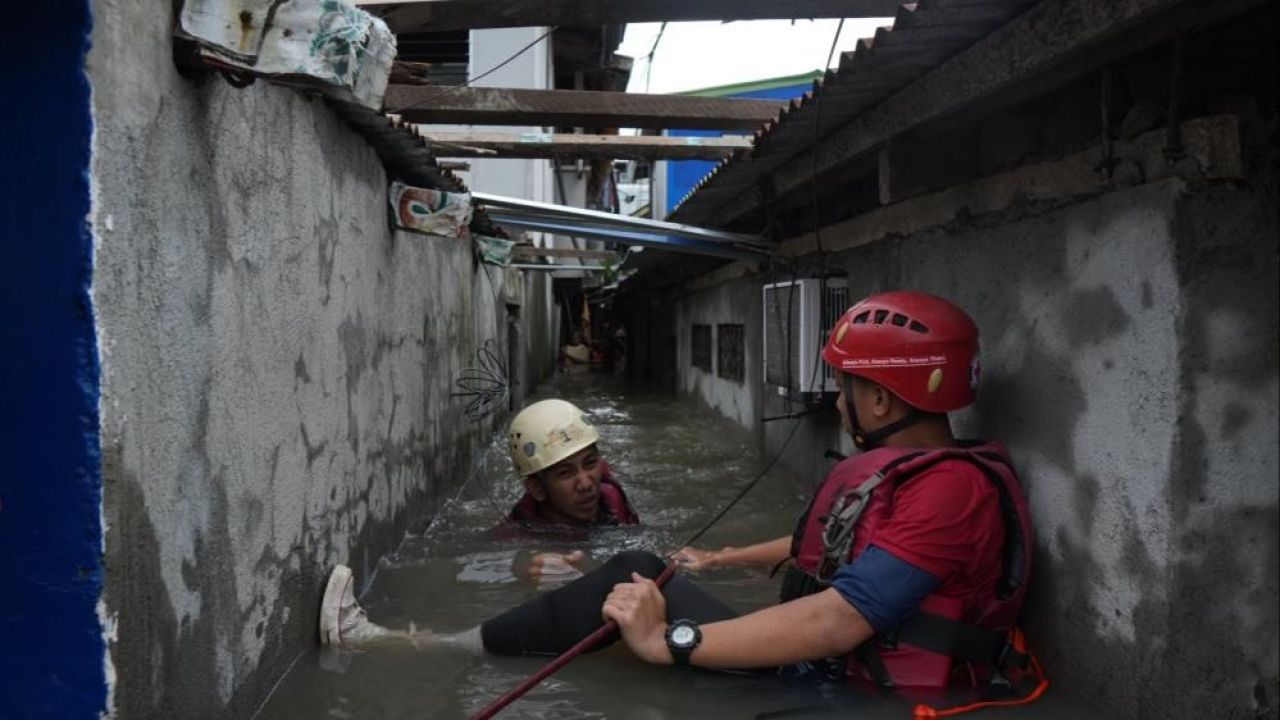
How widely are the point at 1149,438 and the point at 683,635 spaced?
1538 millimetres

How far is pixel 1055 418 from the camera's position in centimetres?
A: 312

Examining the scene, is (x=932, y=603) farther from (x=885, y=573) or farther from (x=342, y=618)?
(x=342, y=618)

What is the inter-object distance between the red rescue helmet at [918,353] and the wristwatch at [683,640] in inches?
42.6

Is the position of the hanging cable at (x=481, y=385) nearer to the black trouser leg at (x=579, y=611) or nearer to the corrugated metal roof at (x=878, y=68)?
the corrugated metal roof at (x=878, y=68)

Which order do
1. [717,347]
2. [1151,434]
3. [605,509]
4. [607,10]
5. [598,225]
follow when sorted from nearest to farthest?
[1151,434]
[607,10]
[605,509]
[598,225]
[717,347]

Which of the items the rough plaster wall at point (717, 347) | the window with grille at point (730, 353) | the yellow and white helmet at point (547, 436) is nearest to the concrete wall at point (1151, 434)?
the yellow and white helmet at point (547, 436)

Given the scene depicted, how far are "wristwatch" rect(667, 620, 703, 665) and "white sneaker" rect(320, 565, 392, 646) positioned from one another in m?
1.31

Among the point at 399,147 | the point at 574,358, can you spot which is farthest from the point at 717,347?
the point at 574,358

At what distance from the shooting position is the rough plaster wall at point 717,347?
8.74 m

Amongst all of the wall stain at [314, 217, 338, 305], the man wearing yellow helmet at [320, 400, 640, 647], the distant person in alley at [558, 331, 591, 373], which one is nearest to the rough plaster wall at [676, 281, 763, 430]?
the man wearing yellow helmet at [320, 400, 640, 647]

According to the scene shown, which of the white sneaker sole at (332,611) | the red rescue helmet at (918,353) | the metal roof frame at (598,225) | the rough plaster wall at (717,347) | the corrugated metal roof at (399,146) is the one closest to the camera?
the red rescue helmet at (918,353)

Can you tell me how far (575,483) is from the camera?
490 cm

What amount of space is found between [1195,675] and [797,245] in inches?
185

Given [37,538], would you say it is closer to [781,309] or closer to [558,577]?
[558,577]
